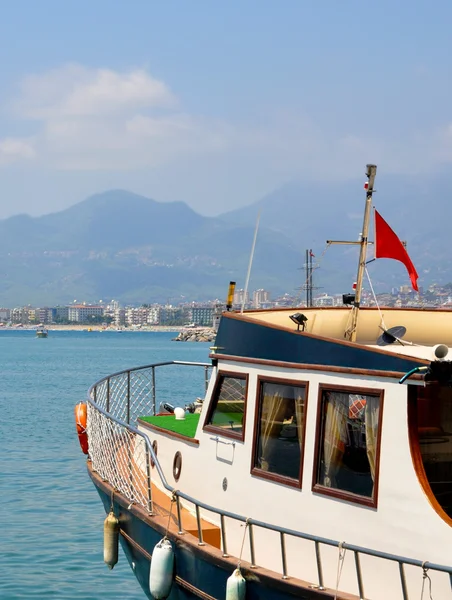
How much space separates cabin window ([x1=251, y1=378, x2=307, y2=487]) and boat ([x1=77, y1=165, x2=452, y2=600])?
0.5 inches

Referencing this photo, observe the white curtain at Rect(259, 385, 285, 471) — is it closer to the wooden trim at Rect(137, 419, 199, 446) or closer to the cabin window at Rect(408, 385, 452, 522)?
the cabin window at Rect(408, 385, 452, 522)

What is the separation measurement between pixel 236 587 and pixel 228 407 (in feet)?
6.47

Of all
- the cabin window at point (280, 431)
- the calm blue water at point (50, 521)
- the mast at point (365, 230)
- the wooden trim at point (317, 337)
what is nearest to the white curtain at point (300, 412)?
the cabin window at point (280, 431)

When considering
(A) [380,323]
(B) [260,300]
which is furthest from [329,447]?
(B) [260,300]

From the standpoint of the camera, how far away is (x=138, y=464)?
40.6ft

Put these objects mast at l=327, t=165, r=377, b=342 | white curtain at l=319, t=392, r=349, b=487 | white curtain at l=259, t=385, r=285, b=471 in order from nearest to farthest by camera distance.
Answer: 1. white curtain at l=319, t=392, r=349, b=487
2. white curtain at l=259, t=385, r=285, b=471
3. mast at l=327, t=165, r=377, b=342

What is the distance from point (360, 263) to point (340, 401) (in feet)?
6.41

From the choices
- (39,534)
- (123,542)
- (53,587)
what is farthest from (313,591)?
(39,534)

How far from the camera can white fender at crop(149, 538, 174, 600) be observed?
892cm

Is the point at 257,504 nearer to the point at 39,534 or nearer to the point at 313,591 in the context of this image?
the point at 313,591

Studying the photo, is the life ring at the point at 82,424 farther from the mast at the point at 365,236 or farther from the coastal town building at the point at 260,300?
the coastal town building at the point at 260,300

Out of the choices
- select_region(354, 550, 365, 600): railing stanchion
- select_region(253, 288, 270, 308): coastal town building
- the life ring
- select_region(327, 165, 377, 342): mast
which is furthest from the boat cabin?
select_region(253, 288, 270, 308): coastal town building

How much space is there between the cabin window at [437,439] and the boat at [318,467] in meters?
0.01

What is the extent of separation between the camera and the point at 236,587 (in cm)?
788
